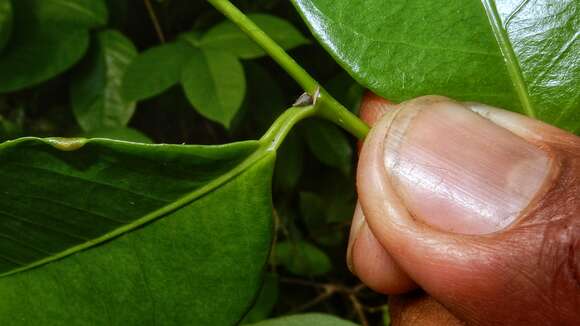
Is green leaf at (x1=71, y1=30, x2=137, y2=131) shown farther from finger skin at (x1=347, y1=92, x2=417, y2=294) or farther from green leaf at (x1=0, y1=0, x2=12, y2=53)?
finger skin at (x1=347, y1=92, x2=417, y2=294)

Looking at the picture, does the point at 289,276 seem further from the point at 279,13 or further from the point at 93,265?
the point at 93,265

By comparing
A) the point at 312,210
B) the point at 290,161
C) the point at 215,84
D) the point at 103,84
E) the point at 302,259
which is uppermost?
the point at 215,84

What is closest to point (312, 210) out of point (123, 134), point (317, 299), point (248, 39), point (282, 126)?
point (317, 299)

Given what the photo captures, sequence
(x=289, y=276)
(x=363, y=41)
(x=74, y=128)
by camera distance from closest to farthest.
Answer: (x=363, y=41) < (x=74, y=128) < (x=289, y=276)

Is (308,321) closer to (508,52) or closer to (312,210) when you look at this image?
(508,52)

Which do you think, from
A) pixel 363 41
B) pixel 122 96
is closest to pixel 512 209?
pixel 363 41

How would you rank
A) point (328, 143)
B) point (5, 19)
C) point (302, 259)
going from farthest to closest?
point (302, 259)
point (328, 143)
point (5, 19)
